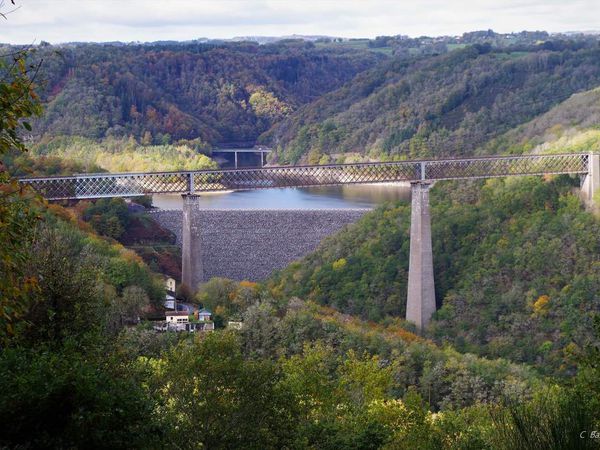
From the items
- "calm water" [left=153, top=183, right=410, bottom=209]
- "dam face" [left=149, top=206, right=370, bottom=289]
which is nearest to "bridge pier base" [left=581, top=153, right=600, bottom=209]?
"dam face" [left=149, top=206, right=370, bottom=289]

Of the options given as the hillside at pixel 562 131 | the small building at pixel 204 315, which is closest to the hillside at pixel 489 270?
the hillside at pixel 562 131

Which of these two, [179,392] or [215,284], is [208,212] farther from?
[179,392]

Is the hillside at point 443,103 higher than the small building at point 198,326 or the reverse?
Answer: higher

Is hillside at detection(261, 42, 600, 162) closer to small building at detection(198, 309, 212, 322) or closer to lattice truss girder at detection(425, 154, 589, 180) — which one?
lattice truss girder at detection(425, 154, 589, 180)

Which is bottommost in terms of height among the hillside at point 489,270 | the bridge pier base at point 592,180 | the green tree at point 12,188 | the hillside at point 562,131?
the hillside at point 489,270

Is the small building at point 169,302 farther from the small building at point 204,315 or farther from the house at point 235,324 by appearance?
the house at point 235,324

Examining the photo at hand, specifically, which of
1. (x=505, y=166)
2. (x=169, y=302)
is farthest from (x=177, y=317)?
(x=505, y=166)

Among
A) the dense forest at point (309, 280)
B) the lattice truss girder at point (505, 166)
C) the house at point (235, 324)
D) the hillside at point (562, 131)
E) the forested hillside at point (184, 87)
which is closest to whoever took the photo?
the dense forest at point (309, 280)
